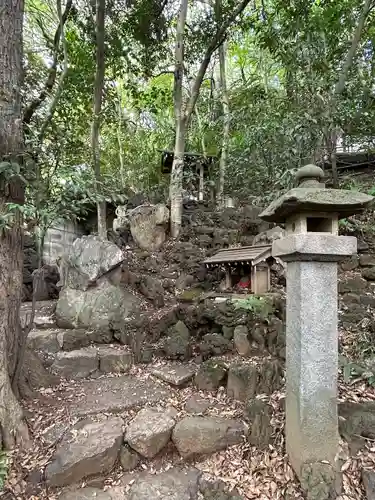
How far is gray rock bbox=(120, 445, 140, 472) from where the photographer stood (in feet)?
8.50

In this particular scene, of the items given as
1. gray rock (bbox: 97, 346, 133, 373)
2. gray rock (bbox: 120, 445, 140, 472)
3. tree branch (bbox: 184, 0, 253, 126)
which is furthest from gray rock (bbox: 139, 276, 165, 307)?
tree branch (bbox: 184, 0, 253, 126)

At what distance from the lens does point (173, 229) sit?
7.68 meters

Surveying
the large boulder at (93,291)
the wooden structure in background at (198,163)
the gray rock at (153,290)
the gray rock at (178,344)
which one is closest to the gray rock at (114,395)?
the gray rock at (178,344)

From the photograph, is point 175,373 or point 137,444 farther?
point 175,373

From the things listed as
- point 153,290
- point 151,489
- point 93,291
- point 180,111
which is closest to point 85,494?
point 151,489

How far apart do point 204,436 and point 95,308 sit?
2.51 m

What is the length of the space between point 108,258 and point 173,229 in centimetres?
296

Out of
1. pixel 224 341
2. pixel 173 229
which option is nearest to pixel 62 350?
pixel 224 341

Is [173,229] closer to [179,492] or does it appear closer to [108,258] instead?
[108,258]

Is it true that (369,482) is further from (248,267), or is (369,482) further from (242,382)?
(248,267)

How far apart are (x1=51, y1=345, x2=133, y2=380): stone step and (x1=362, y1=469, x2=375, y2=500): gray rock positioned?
2.64 metres

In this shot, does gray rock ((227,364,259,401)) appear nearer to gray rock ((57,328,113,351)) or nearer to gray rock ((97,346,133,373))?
gray rock ((97,346,133,373))

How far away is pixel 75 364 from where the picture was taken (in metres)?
3.75

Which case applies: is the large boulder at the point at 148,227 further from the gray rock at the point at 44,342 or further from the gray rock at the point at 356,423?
the gray rock at the point at 356,423
